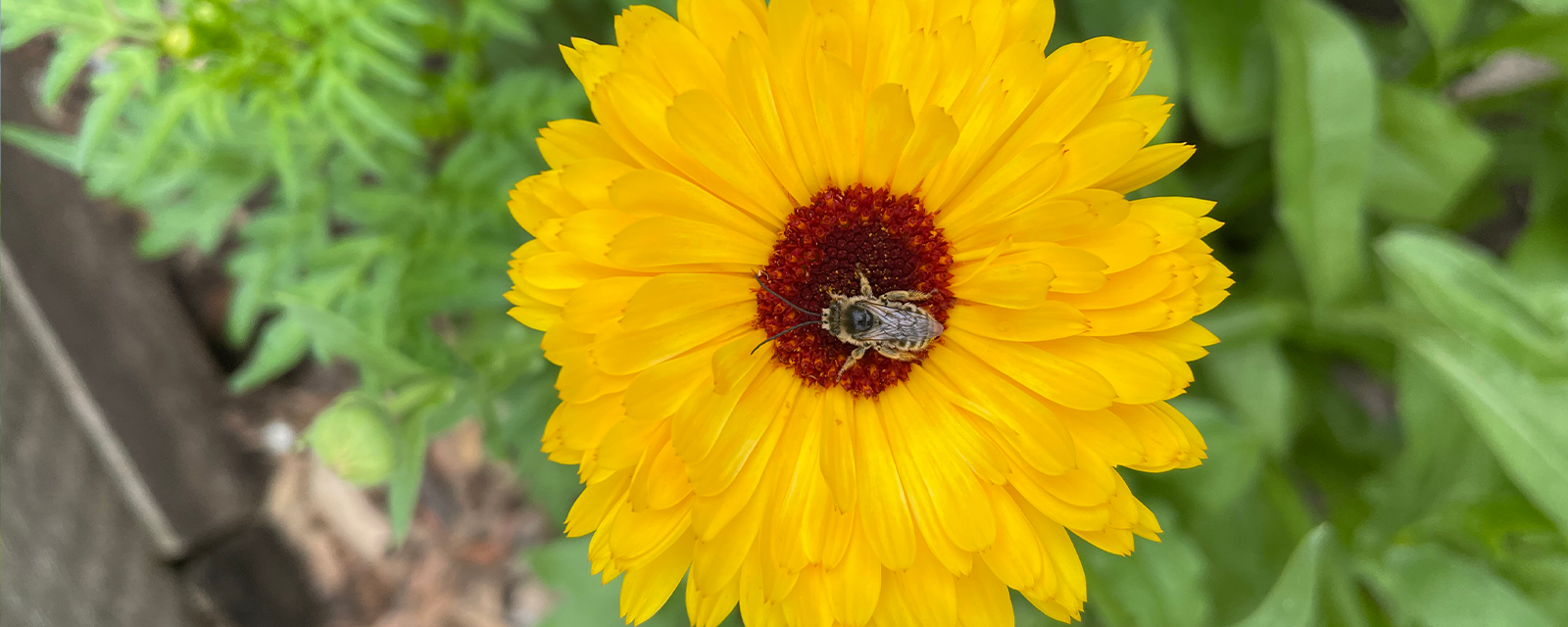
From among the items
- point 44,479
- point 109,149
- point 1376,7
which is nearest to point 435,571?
point 44,479

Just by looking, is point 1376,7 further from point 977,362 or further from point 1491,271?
point 977,362

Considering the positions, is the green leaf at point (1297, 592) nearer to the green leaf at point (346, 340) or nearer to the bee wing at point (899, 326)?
the bee wing at point (899, 326)

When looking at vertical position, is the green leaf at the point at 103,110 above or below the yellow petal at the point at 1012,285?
above

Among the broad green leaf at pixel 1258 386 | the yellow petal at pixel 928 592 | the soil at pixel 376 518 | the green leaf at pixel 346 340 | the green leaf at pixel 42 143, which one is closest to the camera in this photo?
the yellow petal at pixel 928 592

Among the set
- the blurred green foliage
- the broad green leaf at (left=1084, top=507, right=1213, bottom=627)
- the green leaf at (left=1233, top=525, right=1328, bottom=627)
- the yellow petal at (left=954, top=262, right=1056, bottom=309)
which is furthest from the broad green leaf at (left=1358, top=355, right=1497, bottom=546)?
the yellow petal at (left=954, top=262, right=1056, bottom=309)

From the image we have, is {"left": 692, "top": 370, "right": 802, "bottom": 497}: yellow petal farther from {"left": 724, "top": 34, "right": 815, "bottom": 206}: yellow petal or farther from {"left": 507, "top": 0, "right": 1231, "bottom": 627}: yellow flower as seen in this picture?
{"left": 724, "top": 34, "right": 815, "bottom": 206}: yellow petal

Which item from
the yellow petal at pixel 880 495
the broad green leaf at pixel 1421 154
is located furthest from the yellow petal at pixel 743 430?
the broad green leaf at pixel 1421 154
